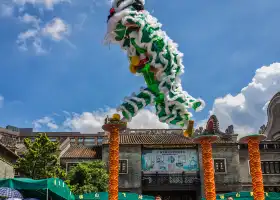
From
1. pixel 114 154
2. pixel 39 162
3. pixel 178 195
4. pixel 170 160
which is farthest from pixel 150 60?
pixel 178 195

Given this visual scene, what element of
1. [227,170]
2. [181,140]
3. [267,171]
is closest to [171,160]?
[181,140]

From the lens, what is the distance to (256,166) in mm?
7988

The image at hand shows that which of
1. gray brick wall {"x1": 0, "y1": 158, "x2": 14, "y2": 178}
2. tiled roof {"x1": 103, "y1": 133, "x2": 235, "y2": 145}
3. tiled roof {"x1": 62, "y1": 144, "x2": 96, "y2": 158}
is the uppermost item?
tiled roof {"x1": 103, "y1": 133, "x2": 235, "y2": 145}

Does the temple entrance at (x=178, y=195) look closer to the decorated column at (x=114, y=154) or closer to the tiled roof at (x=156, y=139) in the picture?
the tiled roof at (x=156, y=139)

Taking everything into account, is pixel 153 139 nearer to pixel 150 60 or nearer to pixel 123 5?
pixel 150 60

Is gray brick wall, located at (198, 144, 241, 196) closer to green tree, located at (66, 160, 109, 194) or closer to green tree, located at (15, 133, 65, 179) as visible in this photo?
green tree, located at (66, 160, 109, 194)

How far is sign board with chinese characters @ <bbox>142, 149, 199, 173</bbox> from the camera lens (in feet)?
85.5

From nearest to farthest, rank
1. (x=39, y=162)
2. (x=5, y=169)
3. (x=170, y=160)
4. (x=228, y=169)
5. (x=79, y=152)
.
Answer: (x=39, y=162) < (x=5, y=169) < (x=228, y=169) < (x=170, y=160) < (x=79, y=152)

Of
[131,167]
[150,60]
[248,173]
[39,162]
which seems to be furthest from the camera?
[248,173]

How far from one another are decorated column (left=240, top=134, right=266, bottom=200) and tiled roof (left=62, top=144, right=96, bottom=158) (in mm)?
19789

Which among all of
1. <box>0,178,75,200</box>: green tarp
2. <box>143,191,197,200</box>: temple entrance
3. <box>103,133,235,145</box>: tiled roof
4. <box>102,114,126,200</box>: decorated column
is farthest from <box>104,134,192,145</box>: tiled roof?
<box>102,114,126,200</box>: decorated column


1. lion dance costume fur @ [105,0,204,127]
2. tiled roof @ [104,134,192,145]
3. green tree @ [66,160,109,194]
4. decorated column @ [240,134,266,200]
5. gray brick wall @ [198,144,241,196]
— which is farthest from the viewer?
tiled roof @ [104,134,192,145]

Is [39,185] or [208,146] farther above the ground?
[208,146]

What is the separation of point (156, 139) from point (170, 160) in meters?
2.10
